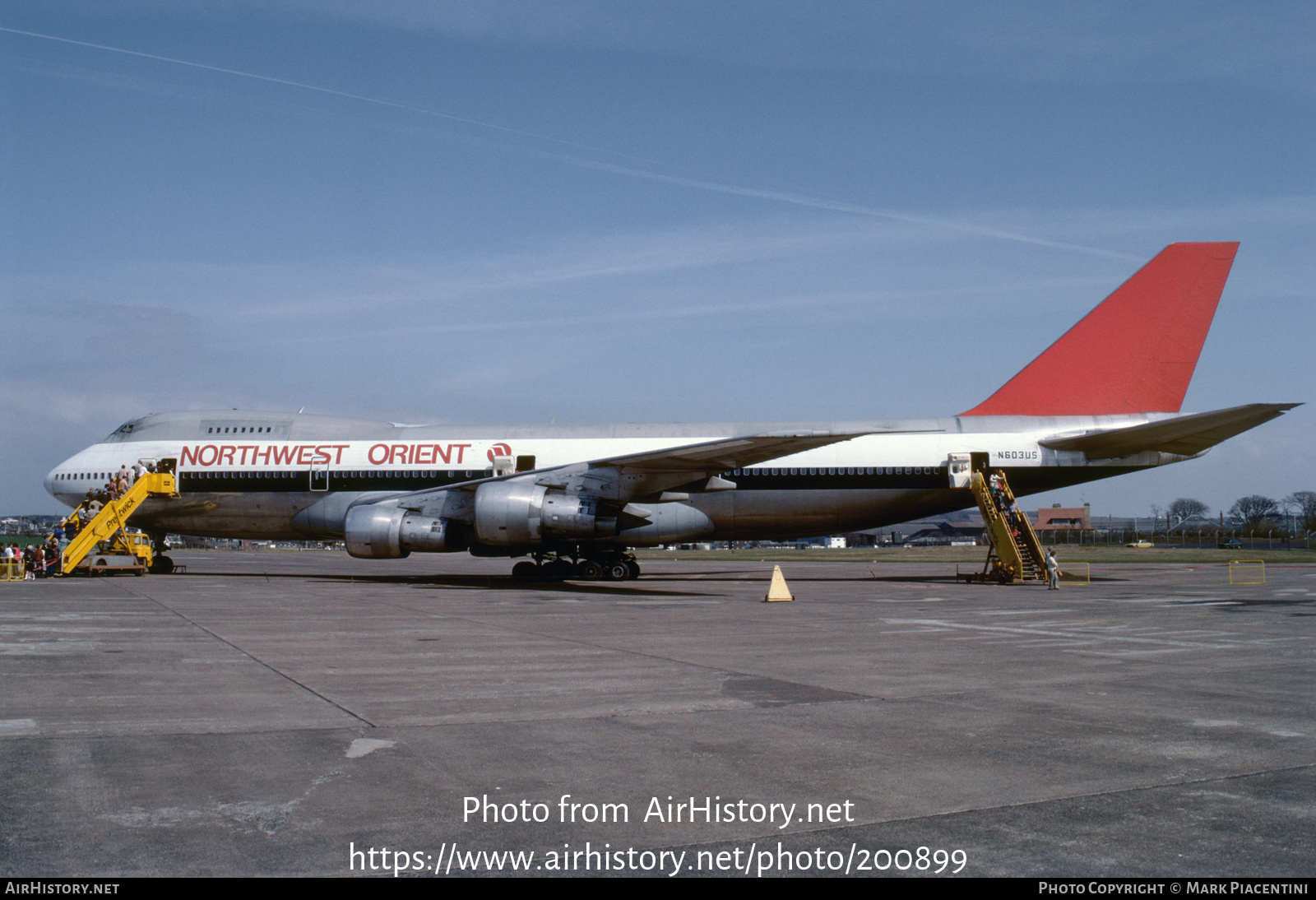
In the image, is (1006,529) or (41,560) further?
(41,560)

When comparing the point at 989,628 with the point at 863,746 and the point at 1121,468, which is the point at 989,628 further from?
the point at 1121,468

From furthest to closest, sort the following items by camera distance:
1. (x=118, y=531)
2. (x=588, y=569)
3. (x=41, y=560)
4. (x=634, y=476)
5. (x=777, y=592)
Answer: (x=118, y=531)
(x=41, y=560)
(x=588, y=569)
(x=634, y=476)
(x=777, y=592)

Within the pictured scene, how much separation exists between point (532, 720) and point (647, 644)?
4544 mm

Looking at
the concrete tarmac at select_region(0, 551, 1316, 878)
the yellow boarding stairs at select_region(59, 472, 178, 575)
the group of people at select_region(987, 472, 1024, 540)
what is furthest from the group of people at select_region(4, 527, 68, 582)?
the group of people at select_region(987, 472, 1024, 540)

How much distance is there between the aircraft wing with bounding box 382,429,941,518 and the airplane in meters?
0.09

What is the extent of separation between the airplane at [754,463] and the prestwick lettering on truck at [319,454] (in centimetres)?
4

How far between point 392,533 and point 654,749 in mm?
17319

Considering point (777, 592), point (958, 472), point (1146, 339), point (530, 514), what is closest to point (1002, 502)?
point (958, 472)

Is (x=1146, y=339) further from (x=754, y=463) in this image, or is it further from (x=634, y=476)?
(x=634, y=476)

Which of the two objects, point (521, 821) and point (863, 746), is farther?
point (863, 746)

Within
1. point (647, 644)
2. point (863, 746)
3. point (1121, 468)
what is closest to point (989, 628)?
point (647, 644)

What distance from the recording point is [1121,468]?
24562 millimetres

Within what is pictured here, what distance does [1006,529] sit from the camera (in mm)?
24859

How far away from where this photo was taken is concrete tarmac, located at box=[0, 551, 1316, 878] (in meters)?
4.02
